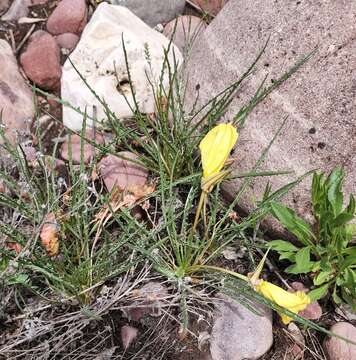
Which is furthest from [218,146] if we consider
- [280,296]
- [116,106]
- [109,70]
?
[109,70]

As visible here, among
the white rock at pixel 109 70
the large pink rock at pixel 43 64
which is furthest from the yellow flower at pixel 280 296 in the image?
the large pink rock at pixel 43 64

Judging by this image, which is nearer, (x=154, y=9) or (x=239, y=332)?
(x=239, y=332)

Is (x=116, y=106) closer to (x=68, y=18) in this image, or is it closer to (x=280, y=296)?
(x=68, y=18)

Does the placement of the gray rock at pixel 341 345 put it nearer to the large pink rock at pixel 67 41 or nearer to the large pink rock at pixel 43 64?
the large pink rock at pixel 43 64

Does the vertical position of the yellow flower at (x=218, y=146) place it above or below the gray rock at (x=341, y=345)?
above

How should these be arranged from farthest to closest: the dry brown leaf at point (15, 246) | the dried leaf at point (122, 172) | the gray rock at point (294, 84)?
the dried leaf at point (122, 172) → the dry brown leaf at point (15, 246) → the gray rock at point (294, 84)

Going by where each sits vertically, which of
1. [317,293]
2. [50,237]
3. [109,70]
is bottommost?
[50,237]

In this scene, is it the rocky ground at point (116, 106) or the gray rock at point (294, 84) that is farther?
the rocky ground at point (116, 106)
